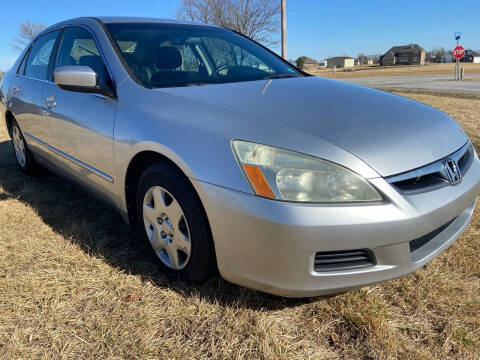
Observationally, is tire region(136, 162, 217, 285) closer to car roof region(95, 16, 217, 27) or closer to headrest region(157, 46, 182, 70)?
headrest region(157, 46, 182, 70)

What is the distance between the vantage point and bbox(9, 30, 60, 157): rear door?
3.13 m

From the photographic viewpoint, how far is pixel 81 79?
86.9 inches

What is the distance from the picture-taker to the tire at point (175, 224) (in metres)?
1.75

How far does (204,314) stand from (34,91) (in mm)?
2573

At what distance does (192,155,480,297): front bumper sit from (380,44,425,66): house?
9051 cm

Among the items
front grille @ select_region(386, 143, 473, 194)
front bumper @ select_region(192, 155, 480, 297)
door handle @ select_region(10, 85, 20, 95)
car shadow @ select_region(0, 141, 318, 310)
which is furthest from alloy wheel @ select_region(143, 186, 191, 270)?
door handle @ select_region(10, 85, 20, 95)

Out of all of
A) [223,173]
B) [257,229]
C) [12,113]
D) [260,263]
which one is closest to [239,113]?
[223,173]

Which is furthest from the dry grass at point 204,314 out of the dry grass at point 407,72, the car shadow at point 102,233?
the dry grass at point 407,72

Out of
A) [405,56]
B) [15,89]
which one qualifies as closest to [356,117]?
[15,89]

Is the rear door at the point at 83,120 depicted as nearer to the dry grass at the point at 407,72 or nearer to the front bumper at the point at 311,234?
the front bumper at the point at 311,234

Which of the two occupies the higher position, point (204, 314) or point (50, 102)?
point (50, 102)

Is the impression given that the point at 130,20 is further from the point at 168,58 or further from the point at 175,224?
the point at 175,224

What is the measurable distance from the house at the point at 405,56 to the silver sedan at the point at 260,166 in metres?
90.0

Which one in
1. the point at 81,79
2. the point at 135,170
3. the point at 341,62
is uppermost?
the point at 341,62
